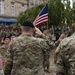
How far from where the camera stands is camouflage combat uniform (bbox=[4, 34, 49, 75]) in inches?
189

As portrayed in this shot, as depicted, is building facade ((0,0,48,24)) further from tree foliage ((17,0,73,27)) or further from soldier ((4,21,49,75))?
soldier ((4,21,49,75))

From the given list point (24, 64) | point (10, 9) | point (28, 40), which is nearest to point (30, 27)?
point (28, 40)

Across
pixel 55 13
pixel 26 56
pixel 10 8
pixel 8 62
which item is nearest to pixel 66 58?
pixel 26 56

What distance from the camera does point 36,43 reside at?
491cm

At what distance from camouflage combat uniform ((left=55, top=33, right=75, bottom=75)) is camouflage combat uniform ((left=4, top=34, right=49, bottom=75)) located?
3.18 feet

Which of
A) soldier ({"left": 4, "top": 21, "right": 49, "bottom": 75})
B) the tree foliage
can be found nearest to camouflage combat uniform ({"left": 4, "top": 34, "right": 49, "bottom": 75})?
soldier ({"left": 4, "top": 21, "right": 49, "bottom": 75})

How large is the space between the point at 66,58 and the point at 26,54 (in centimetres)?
112

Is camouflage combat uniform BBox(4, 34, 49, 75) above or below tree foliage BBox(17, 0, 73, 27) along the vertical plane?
below

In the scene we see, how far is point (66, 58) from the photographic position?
3842 mm

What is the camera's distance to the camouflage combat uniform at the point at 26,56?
15.8ft

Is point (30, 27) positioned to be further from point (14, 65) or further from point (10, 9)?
point (10, 9)

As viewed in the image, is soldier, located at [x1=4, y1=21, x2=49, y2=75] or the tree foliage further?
the tree foliage

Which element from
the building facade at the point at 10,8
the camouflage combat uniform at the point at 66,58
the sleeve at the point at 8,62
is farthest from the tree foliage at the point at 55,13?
the camouflage combat uniform at the point at 66,58

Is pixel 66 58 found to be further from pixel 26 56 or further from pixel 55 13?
pixel 55 13
